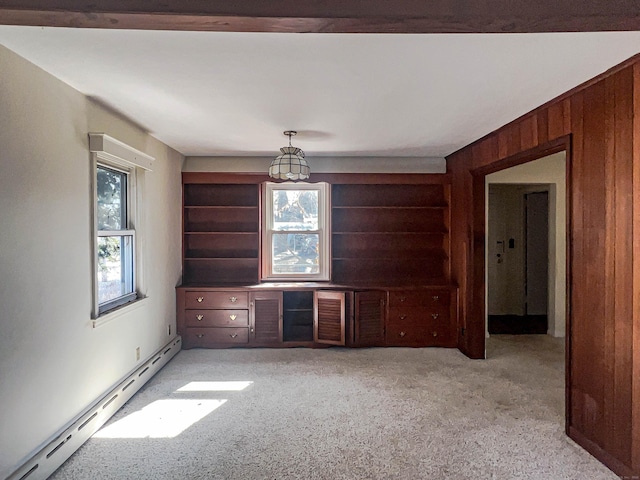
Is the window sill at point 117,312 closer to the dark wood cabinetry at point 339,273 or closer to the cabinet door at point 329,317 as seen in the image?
the dark wood cabinetry at point 339,273

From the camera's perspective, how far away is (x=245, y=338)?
14.9 feet

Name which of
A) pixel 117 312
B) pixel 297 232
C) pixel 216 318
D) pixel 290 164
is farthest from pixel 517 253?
pixel 117 312

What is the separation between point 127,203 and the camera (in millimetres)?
3471

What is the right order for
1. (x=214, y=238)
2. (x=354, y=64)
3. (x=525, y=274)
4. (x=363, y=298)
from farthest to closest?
(x=525, y=274) < (x=214, y=238) < (x=363, y=298) < (x=354, y=64)

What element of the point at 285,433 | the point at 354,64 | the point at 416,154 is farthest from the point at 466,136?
the point at 285,433

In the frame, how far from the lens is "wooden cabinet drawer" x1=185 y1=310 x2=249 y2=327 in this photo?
4543 millimetres

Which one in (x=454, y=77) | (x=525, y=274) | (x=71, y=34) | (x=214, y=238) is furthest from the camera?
(x=525, y=274)

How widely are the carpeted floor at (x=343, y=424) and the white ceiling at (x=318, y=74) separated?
93.2 inches

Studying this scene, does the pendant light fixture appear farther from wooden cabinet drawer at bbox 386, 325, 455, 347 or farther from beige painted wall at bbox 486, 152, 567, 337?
beige painted wall at bbox 486, 152, 567, 337

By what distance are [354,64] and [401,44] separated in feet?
1.05

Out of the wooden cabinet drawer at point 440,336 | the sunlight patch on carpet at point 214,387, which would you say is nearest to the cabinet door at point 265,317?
the sunlight patch on carpet at point 214,387

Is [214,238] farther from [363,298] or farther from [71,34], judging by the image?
[71,34]

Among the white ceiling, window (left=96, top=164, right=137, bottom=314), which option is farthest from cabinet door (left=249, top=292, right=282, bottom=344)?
the white ceiling

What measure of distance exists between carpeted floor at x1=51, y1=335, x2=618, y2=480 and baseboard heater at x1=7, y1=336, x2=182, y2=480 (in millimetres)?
59
